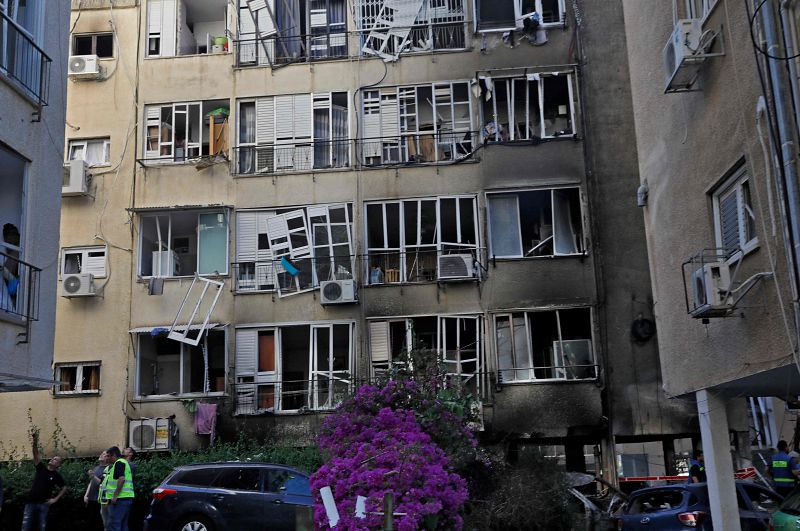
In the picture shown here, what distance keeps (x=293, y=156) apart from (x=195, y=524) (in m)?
13.2

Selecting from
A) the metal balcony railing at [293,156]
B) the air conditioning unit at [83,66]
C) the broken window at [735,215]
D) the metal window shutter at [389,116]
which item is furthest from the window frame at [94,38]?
the broken window at [735,215]

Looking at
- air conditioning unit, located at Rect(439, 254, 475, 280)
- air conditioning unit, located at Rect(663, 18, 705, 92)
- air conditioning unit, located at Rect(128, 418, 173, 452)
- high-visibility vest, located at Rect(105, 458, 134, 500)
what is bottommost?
high-visibility vest, located at Rect(105, 458, 134, 500)

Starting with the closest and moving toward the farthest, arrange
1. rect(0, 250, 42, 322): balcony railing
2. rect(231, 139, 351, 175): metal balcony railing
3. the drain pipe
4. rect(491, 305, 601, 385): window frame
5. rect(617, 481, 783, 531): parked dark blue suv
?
1. the drain pipe
2. rect(0, 250, 42, 322): balcony railing
3. rect(617, 481, 783, 531): parked dark blue suv
4. rect(491, 305, 601, 385): window frame
5. rect(231, 139, 351, 175): metal balcony railing

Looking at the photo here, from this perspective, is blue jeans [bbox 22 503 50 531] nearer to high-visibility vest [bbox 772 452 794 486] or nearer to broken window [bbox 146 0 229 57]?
high-visibility vest [bbox 772 452 794 486]

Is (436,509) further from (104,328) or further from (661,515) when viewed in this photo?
(104,328)

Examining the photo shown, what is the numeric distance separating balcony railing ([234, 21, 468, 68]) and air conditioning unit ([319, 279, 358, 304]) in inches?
274

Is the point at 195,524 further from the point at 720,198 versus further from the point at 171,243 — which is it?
the point at 171,243

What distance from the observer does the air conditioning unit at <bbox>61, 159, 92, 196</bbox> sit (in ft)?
84.2

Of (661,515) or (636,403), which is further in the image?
(636,403)

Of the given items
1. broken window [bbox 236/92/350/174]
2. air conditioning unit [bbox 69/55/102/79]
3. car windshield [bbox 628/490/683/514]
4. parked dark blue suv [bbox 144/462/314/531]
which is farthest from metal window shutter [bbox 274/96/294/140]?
car windshield [bbox 628/490/683/514]

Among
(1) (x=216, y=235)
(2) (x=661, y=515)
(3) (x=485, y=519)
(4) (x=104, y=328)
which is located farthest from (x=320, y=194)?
(2) (x=661, y=515)

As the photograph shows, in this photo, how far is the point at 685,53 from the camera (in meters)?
12.9

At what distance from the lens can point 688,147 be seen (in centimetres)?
1440

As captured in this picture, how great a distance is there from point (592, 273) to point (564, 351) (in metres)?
2.24
